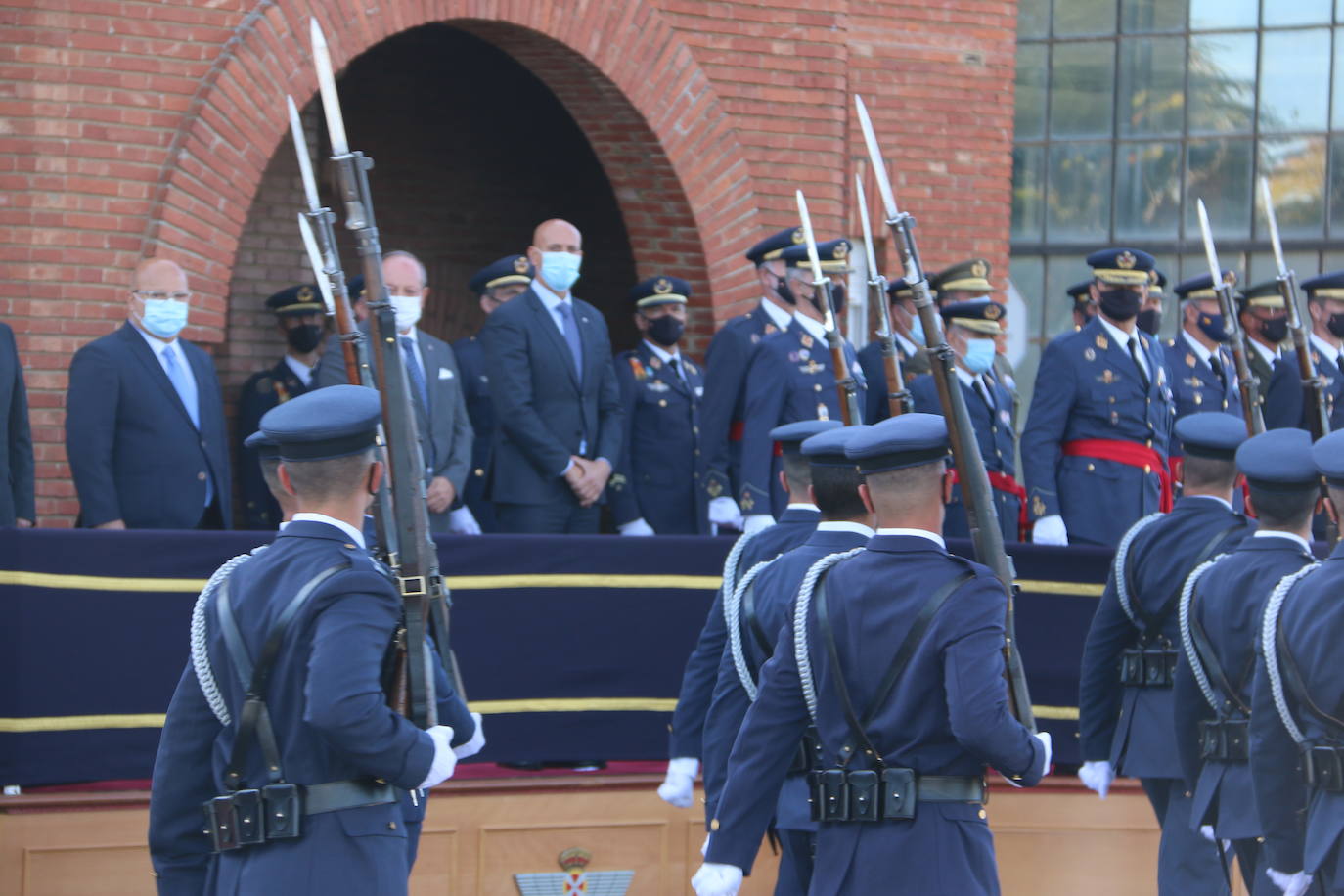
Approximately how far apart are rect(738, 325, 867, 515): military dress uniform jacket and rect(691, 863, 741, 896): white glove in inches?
155

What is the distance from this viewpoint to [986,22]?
11.6m

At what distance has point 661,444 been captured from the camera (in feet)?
29.1

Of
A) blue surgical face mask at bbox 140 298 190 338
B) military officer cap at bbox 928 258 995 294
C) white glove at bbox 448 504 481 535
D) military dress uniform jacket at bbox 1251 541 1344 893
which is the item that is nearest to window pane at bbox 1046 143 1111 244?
military officer cap at bbox 928 258 995 294

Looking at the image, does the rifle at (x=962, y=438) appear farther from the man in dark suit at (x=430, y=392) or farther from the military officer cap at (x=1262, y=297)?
the military officer cap at (x=1262, y=297)

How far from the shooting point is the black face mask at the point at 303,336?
9.33 meters

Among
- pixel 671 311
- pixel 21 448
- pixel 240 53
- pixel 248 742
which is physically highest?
pixel 240 53

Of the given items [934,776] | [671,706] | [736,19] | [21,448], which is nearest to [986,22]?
[736,19]

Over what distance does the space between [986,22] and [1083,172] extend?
2.34m

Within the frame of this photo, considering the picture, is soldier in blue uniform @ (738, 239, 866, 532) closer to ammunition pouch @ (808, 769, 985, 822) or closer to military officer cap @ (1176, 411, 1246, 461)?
military officer cap @ (1176, 411, 1246, 461)

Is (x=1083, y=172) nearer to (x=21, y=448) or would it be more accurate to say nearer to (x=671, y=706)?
(x=671, y=706)

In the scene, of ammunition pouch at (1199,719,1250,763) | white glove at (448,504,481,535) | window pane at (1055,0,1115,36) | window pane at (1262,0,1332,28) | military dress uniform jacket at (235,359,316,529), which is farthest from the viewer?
window pane at (1055,0,1115,36)

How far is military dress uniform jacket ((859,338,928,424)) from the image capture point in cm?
876

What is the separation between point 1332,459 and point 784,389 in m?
3.94

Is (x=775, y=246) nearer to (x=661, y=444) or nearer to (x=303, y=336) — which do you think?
(x=661, y=444)
